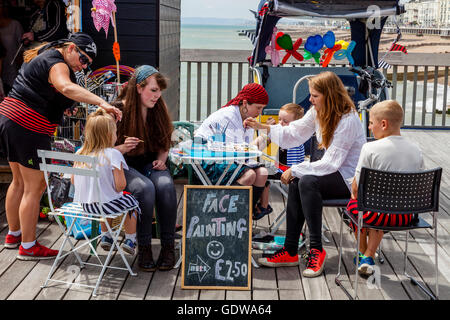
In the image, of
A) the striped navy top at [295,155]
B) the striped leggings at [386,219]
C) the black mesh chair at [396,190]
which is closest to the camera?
the black mesh chair at [396,190]

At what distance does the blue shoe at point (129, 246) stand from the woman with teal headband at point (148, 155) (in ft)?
0.79

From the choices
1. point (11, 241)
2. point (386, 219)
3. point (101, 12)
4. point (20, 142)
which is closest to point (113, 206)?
point (20, 142)

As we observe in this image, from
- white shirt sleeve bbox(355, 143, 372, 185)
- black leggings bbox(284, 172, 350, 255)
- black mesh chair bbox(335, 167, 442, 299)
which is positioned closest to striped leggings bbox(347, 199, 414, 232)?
black mesh chair bbox(335, 167, 442, 299)

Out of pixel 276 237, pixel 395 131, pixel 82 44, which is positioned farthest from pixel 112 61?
pixel 395 131

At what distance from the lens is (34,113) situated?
11.8 feet

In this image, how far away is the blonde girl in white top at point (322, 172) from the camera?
3.57m

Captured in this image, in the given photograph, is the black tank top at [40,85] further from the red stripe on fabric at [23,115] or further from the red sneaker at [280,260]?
the red sneaker at [280,260]

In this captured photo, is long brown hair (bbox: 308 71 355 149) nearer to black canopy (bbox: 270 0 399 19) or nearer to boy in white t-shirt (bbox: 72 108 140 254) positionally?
boy in white t-shirt (bbox: 72 108 140 254)

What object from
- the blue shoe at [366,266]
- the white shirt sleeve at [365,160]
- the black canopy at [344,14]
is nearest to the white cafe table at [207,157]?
the white shirt sleeve at [365,160]

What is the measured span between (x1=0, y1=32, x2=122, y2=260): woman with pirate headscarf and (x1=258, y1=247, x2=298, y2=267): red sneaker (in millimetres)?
1264

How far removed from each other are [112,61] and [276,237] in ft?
7.93

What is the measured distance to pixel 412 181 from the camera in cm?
306

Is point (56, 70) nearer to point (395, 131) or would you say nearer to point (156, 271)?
point (156, 271)

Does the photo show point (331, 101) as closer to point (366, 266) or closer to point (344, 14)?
point (366, 266)
